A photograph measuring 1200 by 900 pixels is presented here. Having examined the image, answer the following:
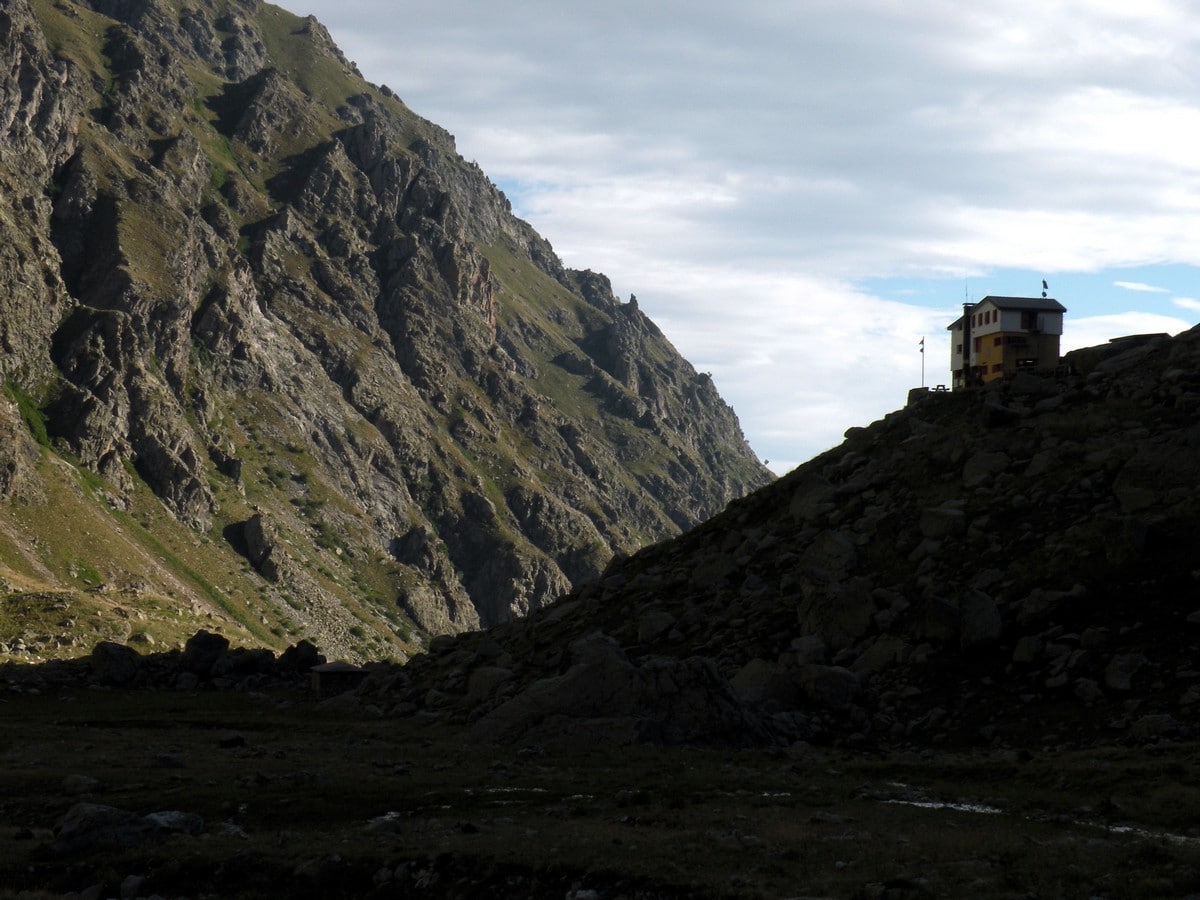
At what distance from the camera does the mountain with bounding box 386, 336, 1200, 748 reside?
43406 mm

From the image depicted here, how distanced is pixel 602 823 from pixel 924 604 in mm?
23962

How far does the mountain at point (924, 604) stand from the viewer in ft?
142

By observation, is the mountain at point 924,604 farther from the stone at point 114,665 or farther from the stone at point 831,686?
the stone at point 114,665

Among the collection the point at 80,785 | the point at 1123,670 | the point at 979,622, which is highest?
the point at 979,622

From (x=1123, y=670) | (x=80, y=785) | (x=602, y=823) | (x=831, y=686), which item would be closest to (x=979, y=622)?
(x=1123, y=670)

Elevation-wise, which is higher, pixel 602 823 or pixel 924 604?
pixel 924 604

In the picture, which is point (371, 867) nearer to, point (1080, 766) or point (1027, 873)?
point (1027, 873)

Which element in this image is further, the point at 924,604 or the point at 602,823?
the point at 924,604

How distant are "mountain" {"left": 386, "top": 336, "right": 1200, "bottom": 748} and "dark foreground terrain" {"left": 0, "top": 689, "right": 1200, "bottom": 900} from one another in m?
3.06

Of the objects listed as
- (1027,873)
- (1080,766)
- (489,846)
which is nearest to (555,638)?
(1080,766)

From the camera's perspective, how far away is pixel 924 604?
48688 mm

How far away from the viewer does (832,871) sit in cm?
2306

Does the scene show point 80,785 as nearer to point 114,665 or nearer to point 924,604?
point 924,604

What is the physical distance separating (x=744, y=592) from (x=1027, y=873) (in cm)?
3646
